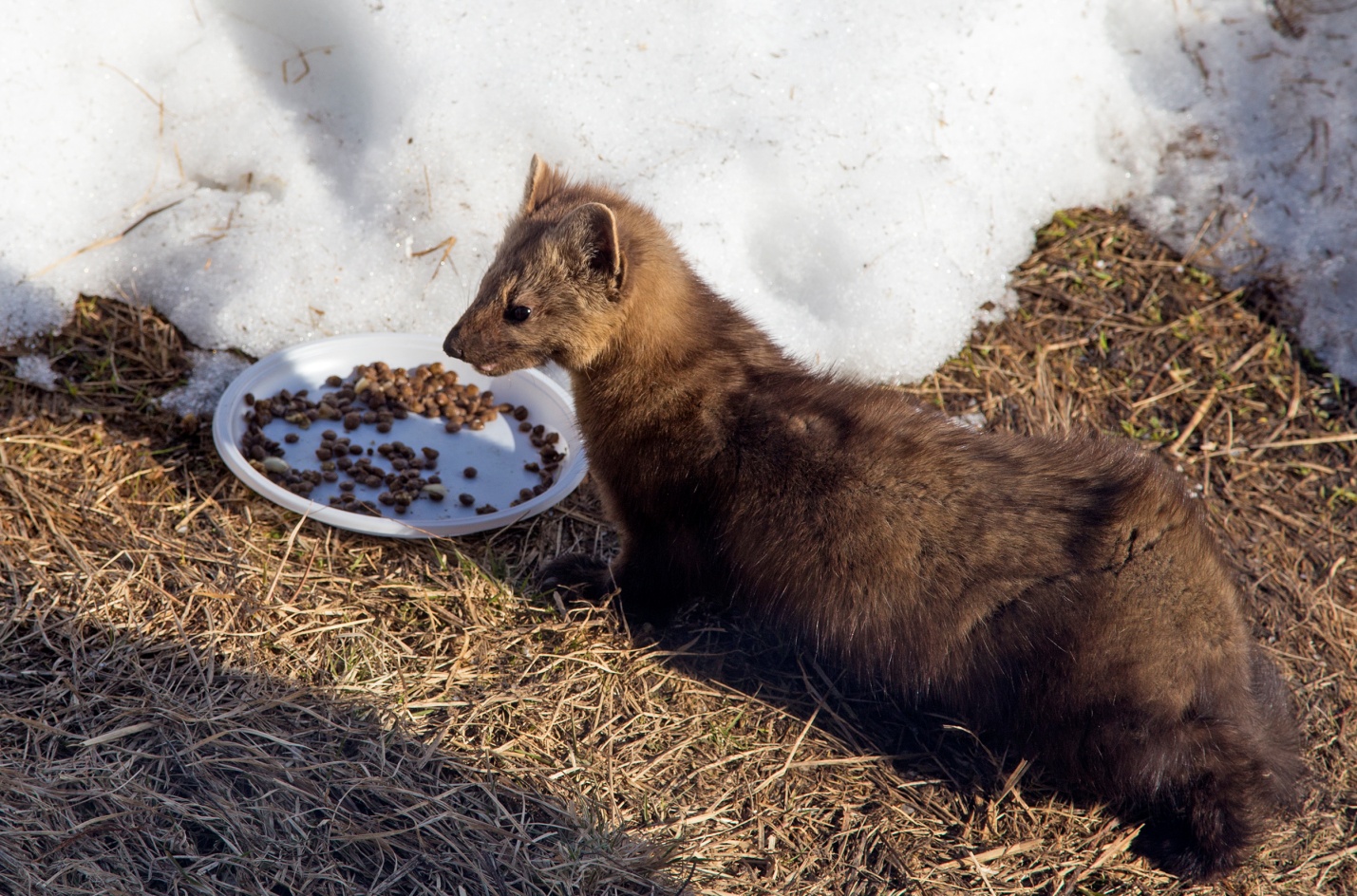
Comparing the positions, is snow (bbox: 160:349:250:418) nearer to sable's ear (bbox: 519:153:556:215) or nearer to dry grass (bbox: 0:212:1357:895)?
dry grass (bbox: 0:212:1357:895)

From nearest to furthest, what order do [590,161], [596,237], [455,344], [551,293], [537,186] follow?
1. [596,237]
2. [551,293]
3. [455,344]
4. [537,186]
5. [590,161]

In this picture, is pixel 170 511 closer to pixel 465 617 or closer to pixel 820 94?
pixel 465 617

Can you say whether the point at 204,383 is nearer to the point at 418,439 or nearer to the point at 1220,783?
the point at 418,439

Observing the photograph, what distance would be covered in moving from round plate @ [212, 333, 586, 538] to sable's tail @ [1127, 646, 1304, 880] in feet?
7.88

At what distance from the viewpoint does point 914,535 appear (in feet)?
11.0

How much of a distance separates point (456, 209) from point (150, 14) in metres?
1.80

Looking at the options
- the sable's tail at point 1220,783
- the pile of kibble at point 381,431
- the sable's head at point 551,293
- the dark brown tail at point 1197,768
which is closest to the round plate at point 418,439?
the pile of kibble at point 381,431

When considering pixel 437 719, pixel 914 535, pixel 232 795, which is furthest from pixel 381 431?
pixel 914 535

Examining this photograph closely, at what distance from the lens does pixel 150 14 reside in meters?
5.15

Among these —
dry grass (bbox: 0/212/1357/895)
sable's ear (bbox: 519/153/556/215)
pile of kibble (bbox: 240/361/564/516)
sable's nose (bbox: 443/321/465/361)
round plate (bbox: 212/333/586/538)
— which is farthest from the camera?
pile of kibble (bbox: 240/361/564/516)

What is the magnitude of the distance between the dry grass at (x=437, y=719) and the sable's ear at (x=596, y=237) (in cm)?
129

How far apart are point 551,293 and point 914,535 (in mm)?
1453

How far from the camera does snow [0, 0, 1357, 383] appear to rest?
4.88 meters

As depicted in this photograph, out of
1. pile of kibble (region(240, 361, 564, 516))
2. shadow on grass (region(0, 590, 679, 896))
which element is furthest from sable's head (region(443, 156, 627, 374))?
shadow on grass (region(0, 590, 679, 896))
